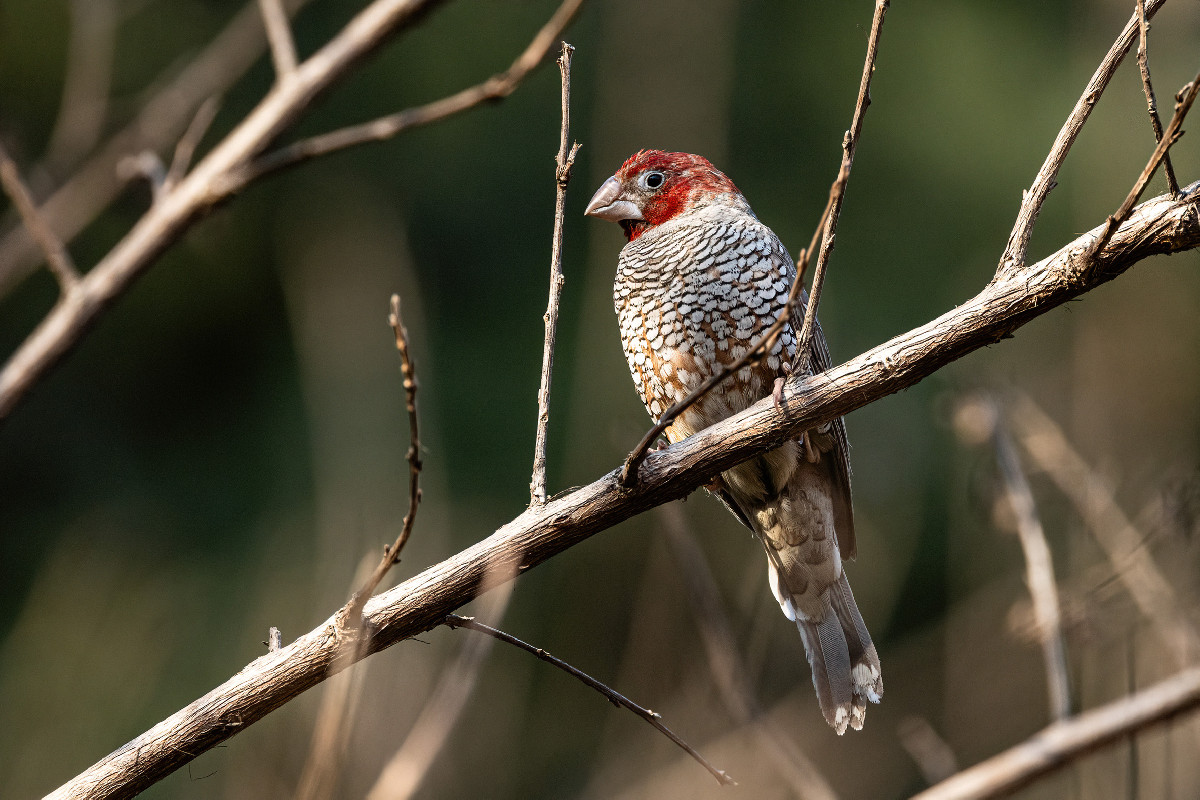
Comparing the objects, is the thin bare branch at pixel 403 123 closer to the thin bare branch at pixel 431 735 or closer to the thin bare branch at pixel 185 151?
the thin bare branch at pixel 185 151

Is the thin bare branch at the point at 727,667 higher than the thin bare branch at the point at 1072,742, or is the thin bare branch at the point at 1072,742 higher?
the thin bare branch at the point at 727,667

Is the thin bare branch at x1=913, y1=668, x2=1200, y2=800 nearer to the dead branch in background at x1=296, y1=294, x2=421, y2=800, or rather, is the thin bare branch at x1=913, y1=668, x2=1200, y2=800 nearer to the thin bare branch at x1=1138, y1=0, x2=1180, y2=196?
the thin bare branch at x1=1138, y1=0, x2=1180, y2=196

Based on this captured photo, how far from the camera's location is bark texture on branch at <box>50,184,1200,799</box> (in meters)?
2.02

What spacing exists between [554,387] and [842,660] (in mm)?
3411

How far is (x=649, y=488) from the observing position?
2.25 meters

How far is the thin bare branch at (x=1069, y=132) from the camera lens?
2.03 metres

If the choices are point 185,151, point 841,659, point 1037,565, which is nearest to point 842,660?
point 841,659

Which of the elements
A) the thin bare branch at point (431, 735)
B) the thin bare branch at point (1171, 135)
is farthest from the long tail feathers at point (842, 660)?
Result: the thin bare branch at point (1171, 135)

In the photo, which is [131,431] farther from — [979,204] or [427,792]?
[979,204]

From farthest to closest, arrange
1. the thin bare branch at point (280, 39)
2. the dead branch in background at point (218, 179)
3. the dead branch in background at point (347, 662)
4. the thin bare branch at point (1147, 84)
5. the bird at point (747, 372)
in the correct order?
Result: the bird at point (747, 372)
the thin bare branch at point (280, 39)
the dead branch in background at point (218, 179)
the thin bare branch at point (1147, 84)
the dead branch in background at point (347, 662)

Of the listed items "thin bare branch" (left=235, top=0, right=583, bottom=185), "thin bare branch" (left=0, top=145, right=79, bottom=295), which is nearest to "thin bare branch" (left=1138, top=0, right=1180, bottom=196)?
"thin bare branch" (left=235, top=0, right=583, bottom=185)

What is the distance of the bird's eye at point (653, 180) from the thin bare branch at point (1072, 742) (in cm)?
251

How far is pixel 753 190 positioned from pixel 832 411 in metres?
6.01

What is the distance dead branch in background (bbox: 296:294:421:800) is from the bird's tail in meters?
2.02
